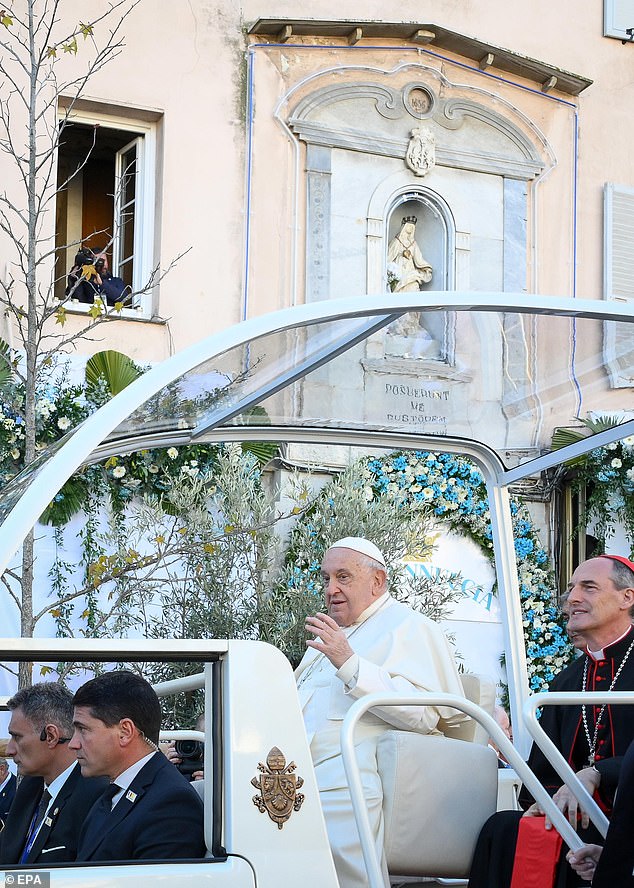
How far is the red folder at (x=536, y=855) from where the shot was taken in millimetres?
4566

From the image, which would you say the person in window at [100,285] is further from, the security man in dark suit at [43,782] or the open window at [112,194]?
the security man in dark suit at [43,782]

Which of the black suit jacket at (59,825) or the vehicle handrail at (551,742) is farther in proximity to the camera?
the vehicle handrail at (551,742)

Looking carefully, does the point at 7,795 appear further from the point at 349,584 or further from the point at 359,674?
the point at 349,584

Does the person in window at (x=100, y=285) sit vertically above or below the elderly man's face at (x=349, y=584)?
above

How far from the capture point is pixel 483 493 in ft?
48.4

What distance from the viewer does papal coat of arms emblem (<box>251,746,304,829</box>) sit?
11.6 feet

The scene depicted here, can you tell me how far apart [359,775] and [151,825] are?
2.86ft

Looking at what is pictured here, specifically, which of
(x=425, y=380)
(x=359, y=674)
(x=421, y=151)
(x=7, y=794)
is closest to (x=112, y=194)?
(x=421, y=151)

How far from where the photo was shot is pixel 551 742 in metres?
4.45

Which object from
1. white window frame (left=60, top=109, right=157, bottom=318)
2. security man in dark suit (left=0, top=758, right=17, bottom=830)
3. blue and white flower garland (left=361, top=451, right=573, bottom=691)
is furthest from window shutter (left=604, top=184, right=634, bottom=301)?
security man in dark suit (left=0, top=758, right=17, bottom=830)

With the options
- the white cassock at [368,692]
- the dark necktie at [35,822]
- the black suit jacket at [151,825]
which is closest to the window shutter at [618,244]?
the white cassock at [368,692]

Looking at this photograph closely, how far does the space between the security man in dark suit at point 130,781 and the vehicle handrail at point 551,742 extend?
1.19 metres

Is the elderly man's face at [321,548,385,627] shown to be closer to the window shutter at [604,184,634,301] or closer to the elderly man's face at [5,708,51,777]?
the elderly man's face at [5,708,51,777]

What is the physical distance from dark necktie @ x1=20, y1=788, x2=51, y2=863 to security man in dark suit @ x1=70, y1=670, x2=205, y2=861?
0.34 metres
